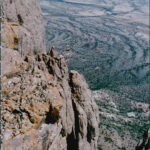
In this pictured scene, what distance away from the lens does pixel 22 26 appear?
1681 centimetres

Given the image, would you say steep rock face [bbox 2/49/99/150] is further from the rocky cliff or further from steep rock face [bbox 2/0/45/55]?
steep rock face [bbox 2/0/45/55]

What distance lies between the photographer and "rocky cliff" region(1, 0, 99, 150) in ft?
31.7

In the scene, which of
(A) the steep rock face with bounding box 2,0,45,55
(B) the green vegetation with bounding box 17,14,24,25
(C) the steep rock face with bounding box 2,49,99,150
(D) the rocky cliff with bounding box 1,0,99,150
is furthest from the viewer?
(B) the green vegetation with bounding box 17,14,24,25

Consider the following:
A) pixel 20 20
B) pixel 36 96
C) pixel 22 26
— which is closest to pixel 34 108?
pixel 36 96

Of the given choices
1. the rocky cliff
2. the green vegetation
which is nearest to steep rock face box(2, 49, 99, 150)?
the rocky cliff

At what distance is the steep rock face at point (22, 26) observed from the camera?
1412 cm

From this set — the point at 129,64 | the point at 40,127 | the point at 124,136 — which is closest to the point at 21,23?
the point at 40,127

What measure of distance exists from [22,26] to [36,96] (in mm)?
8575

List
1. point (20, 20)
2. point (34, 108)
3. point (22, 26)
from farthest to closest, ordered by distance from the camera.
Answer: point (20, 20), point (22, 26), point (34, 108)

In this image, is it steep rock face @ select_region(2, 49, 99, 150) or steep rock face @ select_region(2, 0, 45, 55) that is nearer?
steep rock face @ select_region(2, 49, 99, 150)

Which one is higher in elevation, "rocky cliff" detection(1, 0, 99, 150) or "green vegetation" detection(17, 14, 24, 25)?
"green vegetation" detection(17, 14, 24, 25)

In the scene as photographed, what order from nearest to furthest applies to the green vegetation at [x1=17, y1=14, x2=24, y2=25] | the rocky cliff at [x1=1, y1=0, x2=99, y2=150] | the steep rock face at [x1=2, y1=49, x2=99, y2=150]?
the steep rock face at [x1=2, y1=49, x2=99, y2=150], the rocky cliff at [x1=1, y1=0, x2=99, y2=150], the green vegetation at [x1=17, y1=14, x2=24, y2=25]

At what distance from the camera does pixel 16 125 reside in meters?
9.41

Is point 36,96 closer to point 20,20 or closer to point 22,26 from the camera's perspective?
point 22,26
